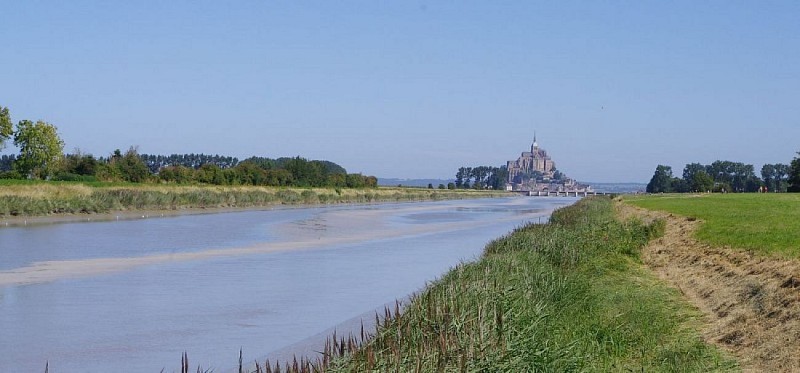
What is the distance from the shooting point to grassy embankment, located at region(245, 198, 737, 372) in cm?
784

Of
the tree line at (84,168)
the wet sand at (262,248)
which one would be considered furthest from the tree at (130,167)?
the wet sand at (262,248)

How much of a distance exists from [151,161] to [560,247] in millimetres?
146709

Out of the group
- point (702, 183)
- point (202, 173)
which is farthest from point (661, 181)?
point (202, 173)

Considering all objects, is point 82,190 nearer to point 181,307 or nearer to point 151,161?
point 181,307

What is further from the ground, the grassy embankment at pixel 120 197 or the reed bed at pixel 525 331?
the grassy embankment at pixel 120 197

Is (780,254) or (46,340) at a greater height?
(780,254)

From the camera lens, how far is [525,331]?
30.2ft

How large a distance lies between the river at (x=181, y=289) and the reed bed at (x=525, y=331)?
1909 mm

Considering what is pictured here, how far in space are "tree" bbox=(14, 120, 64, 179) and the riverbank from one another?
6.11 metres

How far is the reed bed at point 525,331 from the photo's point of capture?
7.81 metres

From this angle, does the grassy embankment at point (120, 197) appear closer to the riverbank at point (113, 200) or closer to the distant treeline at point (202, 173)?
the riverbank at point (113, 200)

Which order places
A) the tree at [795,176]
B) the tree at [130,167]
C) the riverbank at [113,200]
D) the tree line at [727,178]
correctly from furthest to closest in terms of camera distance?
the tree line at [727,178] → the tree at [795,176] → the tree at [130,167] → the riverbank at [113,200]

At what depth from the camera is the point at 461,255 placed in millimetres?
26109

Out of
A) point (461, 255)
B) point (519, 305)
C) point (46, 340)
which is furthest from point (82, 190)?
point (519, 305)
